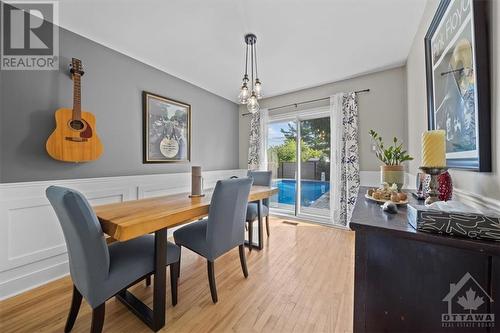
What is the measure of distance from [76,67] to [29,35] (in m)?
0.40

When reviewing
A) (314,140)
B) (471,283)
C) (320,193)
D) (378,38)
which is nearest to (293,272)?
(471,283)

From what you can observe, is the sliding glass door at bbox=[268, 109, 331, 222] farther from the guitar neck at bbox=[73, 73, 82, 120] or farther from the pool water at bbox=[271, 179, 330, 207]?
the guitar neck at bbox=[73, 73, 82, 120]

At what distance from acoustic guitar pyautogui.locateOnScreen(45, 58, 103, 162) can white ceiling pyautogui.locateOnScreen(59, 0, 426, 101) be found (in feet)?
1.90

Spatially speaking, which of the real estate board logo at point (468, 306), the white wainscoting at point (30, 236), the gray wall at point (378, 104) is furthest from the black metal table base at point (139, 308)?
the gray wall at point (378, 104)

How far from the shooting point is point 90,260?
1.03 metres

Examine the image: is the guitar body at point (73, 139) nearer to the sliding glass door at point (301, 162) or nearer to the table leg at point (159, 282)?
the table leg at point (159, 282)

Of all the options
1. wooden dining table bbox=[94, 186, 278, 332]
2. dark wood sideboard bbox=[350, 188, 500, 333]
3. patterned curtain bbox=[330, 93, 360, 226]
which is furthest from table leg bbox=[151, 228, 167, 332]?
patterned curtain bbox=[330, 93, 360, 226]

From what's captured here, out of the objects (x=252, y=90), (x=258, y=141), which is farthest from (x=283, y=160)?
(x=252, y=90)

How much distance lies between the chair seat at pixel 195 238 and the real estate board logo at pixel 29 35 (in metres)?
2.05

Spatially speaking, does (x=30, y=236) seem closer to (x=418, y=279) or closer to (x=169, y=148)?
(x=169, y=148)

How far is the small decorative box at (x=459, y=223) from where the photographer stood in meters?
0.55

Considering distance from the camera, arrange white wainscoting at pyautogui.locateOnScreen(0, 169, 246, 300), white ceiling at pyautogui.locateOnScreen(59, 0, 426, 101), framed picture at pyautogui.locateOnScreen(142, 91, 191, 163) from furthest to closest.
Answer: framed picture at pyautogui.locateOnScreen(142, 91, 191, 163) < white ceiling at pyautogui.locateOnScreen(59, 0, 426, 101) < white wainscoting at pyautogui.locateOnScreen(0, 169, 246, 300)

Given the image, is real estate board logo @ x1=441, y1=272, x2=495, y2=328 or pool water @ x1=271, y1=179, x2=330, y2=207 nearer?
real estate board logo @ x1=441, y1=272, x2=495, y2=328

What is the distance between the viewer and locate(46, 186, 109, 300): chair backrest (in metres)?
0.97
